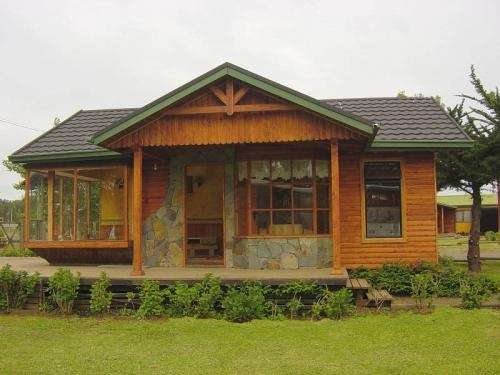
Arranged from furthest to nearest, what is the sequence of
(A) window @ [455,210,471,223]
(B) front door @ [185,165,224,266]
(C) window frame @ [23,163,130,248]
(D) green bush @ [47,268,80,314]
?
(A) window @ [455,210,471,223] < (B) front door @ [185,165,224,266] < (C) window frame @ [23,163,130,248] < (D) green bush @ [47,268,80,314]

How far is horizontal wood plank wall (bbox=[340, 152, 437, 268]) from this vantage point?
475 inches

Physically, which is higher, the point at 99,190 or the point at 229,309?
the point at 99,190

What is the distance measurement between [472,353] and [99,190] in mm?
9166

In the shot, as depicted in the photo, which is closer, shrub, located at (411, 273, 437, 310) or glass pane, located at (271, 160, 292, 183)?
shrub, located at (411, 273, 437, 310)

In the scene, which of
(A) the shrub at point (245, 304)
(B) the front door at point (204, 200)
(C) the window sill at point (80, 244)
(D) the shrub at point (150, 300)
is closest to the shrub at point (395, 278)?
(A) the shrub at point (245, 304)

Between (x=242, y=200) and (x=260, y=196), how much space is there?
43cm

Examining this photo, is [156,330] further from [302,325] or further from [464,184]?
[464,184]

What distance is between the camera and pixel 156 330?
28.2ft

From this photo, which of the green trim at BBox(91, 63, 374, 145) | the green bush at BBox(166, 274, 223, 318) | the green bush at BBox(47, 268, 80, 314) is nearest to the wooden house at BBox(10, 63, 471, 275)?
the green trim at BBox(91, 63, 374, 145)

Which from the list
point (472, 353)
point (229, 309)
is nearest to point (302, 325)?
point (229, 309)

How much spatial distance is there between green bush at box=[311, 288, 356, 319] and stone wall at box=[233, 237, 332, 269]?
2.05 meters

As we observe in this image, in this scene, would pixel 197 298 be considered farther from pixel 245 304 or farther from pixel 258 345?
pixel 258 345

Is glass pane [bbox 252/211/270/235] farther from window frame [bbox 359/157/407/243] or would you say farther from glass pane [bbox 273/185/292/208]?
window frame [bbox 359/157/407/243]

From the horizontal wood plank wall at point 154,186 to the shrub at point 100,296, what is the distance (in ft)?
9.68
